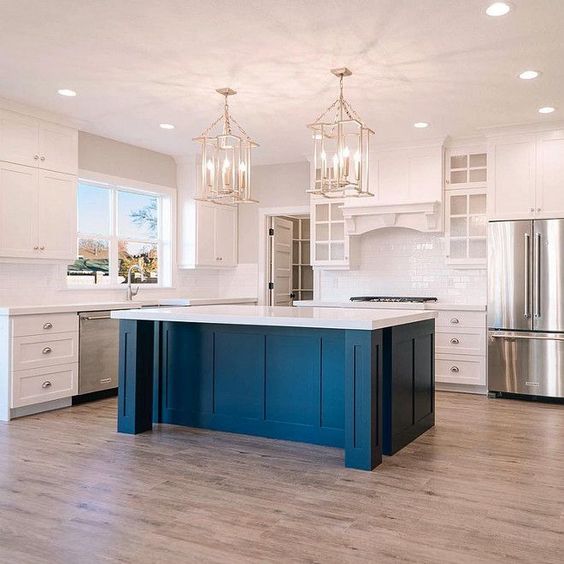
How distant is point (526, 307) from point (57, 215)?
453 cm

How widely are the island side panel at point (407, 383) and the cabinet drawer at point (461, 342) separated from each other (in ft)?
5.22

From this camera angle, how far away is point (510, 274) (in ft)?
19.1

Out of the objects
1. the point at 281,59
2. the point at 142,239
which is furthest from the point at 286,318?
the point at 142,239

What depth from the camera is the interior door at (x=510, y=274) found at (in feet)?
18.9

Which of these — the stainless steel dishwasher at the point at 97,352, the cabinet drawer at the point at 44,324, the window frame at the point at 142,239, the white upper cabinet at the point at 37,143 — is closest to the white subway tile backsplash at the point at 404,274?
the window frame at the point at 142,239

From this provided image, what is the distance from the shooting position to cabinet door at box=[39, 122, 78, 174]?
17.9ft

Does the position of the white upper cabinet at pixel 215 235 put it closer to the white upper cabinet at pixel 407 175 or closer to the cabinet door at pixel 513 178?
the white upper cabinet at pixel 407 175

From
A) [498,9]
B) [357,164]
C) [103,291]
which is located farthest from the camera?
[103,291]

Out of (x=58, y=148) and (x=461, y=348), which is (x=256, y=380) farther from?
(x=58, y=148)

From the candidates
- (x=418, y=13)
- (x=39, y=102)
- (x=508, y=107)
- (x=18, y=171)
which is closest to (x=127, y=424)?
(x=18, y=171)

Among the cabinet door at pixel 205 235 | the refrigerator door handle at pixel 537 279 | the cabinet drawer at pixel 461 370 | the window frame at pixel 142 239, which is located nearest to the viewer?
the refrigerator door handle at pixel 537 279

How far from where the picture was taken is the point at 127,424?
4289 millimetres

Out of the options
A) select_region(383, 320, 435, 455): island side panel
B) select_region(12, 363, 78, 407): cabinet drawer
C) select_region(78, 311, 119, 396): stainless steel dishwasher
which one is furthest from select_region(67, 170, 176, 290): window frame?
select_region(383, 320, 435, 455): island side panel

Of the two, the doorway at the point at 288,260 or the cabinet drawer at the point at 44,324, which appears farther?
the doorway at the point at 288,260
